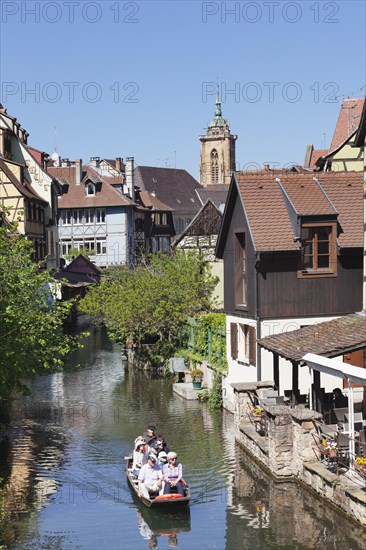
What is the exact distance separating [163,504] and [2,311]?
18.7 feet

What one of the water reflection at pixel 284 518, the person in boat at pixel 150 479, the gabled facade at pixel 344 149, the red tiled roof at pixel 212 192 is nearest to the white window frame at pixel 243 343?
the gabled facade at pixel 344 149

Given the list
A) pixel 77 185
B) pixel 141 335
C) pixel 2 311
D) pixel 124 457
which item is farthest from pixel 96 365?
pixel 77 185

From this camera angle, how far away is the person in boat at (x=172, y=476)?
792 inches

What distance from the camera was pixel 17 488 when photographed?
72.5 feet

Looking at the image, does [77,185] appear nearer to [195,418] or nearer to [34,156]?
[34,156]

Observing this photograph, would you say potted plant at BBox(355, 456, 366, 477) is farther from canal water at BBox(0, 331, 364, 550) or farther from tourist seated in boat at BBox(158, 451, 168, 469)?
tourist seated in boat at BBox(158, 451, 168, 469)

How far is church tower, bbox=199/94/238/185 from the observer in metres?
157

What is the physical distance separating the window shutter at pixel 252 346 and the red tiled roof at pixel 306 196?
13.0ft

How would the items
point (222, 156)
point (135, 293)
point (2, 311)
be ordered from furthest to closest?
point (222, 156), point (135, 293), point (2, 311)

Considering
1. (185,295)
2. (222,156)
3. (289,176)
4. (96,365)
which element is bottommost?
(96,365)

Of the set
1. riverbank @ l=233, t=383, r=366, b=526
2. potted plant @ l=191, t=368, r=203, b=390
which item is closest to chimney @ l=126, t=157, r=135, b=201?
potted plant @ l=191, t=368, r=203, b=390

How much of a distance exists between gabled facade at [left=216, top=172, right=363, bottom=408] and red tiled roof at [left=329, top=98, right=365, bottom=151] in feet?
49.6

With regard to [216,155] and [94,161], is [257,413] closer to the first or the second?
[94,161]

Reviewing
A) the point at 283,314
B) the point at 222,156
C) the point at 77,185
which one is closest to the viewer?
the point at 283,314
